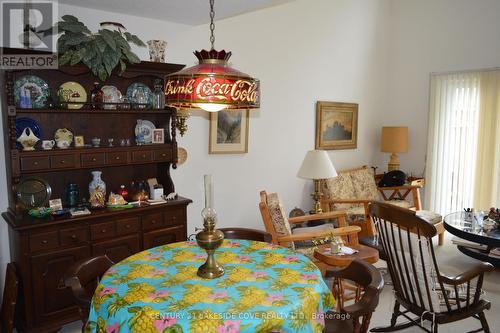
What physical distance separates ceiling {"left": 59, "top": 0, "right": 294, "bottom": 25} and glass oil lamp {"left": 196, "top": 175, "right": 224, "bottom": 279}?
1.91 metres

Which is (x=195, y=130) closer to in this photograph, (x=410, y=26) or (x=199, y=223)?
(x=199, y=223)

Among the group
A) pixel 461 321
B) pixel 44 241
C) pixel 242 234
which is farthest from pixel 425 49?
pixel 44 241

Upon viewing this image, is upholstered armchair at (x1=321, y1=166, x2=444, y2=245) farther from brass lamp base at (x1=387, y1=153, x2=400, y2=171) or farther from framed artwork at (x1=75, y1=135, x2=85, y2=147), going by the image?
framed artwork at (x1=75, y1=135, x2=85, y2=147)

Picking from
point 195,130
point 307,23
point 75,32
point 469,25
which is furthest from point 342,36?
point 75,32

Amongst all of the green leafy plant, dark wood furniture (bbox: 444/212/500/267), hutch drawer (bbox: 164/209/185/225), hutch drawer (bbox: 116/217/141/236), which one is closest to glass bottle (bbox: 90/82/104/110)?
the green leafy plant

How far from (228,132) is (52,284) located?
232cm

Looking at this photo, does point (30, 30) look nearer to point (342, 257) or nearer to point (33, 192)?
point (33, 192)

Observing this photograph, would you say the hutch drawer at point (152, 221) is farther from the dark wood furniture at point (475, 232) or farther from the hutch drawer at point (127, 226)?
the dark wood furniture at point (475, 232)

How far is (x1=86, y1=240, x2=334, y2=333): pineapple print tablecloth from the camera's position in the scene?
1.59m

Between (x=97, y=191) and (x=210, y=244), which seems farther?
(x=97, y=191)

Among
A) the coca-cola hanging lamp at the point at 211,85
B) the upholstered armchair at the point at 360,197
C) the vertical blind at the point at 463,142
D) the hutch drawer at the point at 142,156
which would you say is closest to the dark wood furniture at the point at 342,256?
the upholstered armchair at the point at 360,197

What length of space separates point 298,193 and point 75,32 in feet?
11.1

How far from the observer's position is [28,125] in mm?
2992

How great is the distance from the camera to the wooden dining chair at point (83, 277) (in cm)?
197
